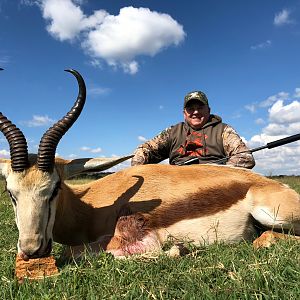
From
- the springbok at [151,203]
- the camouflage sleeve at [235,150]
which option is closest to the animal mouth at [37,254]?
the springbok at [151,203]

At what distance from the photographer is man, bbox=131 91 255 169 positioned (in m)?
6.96

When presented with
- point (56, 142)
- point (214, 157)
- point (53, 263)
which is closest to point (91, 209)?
point (56, 142)

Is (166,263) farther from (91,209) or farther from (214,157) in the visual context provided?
(214,157)

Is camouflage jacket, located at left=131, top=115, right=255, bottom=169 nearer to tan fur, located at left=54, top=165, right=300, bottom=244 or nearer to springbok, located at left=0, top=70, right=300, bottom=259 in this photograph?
springbok, located at left=0, top=70, right=300, bottom=259

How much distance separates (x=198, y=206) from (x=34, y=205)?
1.95m

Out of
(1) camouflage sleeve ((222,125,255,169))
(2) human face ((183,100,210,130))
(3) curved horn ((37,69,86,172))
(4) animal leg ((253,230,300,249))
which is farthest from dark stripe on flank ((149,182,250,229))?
(2) human face ((183,100,210,130))

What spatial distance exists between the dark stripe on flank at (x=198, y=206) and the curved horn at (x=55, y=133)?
1353 mm

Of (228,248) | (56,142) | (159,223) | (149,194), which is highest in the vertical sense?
(56,142)

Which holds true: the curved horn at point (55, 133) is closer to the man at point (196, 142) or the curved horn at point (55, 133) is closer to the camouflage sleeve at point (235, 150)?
the man at point (196, 142)

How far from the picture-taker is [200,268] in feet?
10.5

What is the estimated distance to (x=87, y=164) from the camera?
4.68 metres

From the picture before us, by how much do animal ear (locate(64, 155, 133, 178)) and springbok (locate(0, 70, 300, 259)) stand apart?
0.01 metres

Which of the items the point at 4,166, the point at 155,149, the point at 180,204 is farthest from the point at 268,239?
the point at 155,149

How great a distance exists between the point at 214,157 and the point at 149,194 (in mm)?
2599
